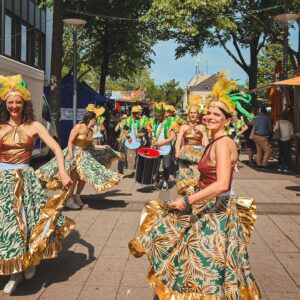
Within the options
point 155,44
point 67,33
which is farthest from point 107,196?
point 67,33

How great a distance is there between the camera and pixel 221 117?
3.15m

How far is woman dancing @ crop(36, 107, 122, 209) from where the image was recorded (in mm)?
6840

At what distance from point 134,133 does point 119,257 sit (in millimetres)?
6135

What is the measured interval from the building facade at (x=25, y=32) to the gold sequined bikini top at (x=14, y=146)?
15208mm

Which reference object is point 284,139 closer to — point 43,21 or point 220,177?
point 220,177

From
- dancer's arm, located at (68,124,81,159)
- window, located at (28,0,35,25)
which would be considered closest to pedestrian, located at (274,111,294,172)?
dancer's arm, located at (68,124,81,159)

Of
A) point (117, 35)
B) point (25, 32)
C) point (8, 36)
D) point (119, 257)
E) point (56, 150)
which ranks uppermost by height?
point (117, 35)

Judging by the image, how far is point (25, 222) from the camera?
381 centimetres

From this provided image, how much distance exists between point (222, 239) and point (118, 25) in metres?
19.9

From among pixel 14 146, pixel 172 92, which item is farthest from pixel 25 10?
pixel 172 92

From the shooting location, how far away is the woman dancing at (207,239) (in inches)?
114

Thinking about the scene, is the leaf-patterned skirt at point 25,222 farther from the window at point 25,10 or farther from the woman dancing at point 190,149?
the window at point 25,10

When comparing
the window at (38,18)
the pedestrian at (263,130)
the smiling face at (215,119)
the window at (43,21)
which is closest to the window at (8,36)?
the window at (38,18)

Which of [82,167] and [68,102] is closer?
[82,167]
